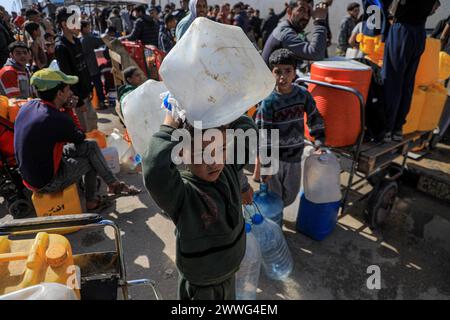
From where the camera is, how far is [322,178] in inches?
107

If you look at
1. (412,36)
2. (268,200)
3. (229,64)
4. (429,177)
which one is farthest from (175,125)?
(429,177)

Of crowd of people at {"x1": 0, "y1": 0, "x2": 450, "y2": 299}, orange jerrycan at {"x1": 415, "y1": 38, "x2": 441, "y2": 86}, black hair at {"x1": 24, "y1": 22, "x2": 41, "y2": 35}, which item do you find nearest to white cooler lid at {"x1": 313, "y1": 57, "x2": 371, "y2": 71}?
crowd of people at {"x1": 0, "y1": 0, "x2": 450, "y2": 299}

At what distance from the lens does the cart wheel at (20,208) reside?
10.8ft

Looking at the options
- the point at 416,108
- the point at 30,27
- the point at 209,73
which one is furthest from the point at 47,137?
the point at 416,108

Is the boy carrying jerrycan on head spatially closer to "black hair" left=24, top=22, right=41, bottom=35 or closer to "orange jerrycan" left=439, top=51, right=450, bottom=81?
"orange jerrycan" left=439, top=51, right=450, bottom=81

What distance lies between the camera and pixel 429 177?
11.6 feet

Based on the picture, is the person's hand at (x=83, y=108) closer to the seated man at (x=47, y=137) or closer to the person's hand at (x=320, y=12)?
the seated man at (x=47, y=137)

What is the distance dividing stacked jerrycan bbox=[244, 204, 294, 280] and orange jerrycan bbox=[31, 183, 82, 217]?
1.80 m

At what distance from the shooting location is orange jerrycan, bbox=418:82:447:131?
10.7 feet

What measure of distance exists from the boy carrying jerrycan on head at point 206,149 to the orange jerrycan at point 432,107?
2.63 meters

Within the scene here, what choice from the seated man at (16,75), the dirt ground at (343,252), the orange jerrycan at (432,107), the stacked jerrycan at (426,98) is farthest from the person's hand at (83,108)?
the orange jerrycan at (432,107)

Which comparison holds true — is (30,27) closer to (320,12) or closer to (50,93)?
(50,93)
